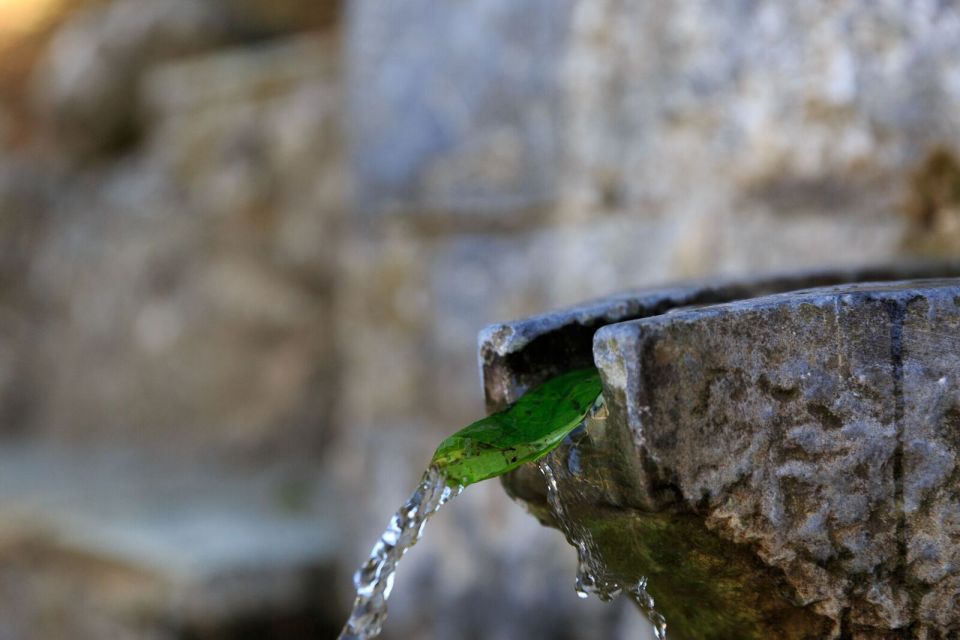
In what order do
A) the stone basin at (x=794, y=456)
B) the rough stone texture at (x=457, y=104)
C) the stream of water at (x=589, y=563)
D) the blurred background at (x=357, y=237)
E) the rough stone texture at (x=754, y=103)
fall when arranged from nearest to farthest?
1. the stone basin at (x=794, y=456)
2. the stream of water at (x=589, y=563)
3. the rough stone texture at (x=754, y=103)
4. the blurred background at (x=357, y=237)
5. the rough stone texture at (x=457, y=104)

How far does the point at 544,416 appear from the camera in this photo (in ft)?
2.08

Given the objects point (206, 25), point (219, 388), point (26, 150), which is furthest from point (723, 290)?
point (26, 150)

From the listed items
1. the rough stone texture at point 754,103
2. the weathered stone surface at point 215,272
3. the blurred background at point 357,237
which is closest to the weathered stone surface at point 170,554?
the blurred background at point 357,237

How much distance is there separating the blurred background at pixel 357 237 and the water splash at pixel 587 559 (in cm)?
47

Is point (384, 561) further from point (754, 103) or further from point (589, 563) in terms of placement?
point (754, 103)

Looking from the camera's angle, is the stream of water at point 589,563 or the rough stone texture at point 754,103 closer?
the stream of water at point 589,563

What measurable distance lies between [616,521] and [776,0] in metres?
0.92

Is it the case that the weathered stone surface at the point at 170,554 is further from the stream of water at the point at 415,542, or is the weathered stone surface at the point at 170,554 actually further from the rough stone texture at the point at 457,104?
the stream of water at the point at 415,542

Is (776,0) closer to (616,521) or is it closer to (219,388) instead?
(616,521)

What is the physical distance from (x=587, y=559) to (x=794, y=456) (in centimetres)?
19

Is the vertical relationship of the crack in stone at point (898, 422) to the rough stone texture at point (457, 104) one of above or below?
below

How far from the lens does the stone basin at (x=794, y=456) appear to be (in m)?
0.57

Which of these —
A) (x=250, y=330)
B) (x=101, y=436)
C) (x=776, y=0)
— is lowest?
(x=101, y=436)

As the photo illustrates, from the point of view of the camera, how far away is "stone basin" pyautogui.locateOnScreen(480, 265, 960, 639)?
1.86 ft
